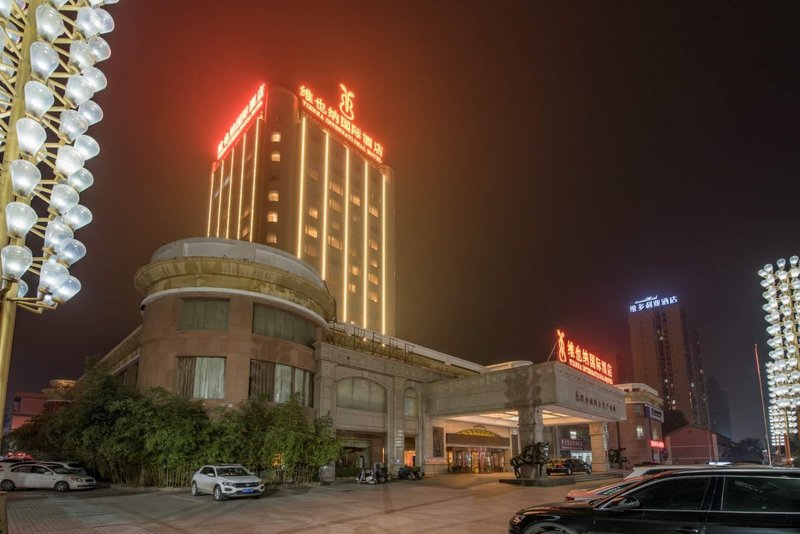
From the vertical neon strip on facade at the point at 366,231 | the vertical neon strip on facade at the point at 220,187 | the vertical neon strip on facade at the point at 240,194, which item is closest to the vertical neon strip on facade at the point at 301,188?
the vertical neon strip on facade at the point at 240,194

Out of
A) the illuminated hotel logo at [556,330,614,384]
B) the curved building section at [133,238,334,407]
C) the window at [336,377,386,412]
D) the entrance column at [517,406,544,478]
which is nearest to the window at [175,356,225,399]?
the curved building section at [133,238,334,407]

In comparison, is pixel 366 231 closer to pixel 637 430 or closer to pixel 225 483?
pixel 637 430

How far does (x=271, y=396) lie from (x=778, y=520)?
1142 inches

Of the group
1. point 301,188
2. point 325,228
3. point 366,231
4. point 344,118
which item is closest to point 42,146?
point 301,188

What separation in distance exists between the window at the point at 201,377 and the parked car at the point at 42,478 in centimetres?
618

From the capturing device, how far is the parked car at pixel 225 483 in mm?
21703

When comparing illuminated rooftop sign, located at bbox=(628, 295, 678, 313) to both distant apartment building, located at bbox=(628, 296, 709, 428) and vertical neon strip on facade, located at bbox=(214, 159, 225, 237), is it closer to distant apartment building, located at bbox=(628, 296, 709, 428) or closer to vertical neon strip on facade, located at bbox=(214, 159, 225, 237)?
distant apartment building, located at bbox=(628, 296, 709, 428)

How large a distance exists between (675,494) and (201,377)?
2801cm

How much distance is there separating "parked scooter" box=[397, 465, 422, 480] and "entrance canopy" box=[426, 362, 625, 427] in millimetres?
6317

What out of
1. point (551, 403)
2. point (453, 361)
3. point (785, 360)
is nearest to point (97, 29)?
point (785, 360)

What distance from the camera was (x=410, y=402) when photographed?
4372 cm

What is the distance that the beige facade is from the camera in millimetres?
31094

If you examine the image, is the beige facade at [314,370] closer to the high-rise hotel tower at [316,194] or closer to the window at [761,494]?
the window at [761,494]

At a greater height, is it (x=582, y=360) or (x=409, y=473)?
(x=582, y=360)
